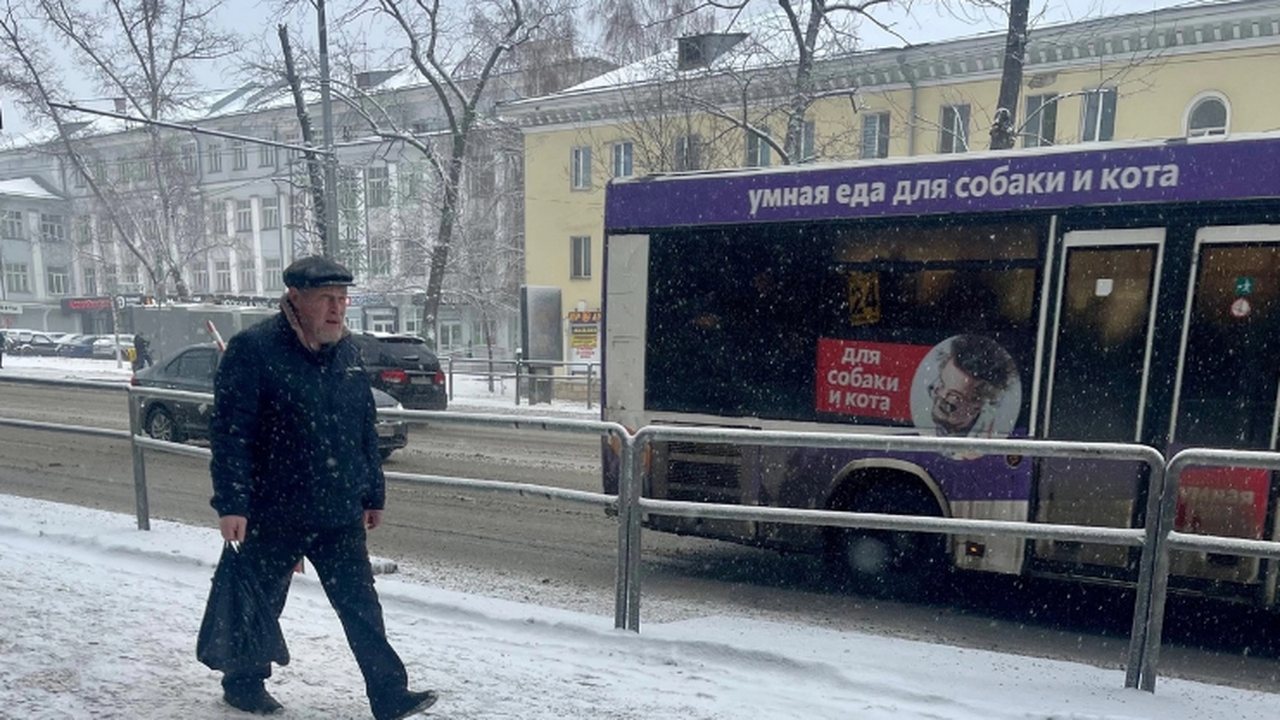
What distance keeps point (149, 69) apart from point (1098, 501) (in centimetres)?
3659

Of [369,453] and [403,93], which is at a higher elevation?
[403,93]

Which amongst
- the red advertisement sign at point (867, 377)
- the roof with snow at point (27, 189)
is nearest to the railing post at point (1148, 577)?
the red advertisement sign at point (867, 377)

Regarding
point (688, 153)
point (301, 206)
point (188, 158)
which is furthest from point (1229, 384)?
point (188, 158)

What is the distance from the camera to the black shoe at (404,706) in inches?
124

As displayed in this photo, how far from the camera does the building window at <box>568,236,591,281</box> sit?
106 feet

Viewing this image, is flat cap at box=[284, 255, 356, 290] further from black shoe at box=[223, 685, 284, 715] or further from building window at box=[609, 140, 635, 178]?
building window at box=[609, 140, 635, 178]

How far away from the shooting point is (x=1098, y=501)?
196 inches

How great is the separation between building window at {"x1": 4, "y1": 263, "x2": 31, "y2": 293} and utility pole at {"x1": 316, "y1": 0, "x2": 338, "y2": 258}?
5585 cm

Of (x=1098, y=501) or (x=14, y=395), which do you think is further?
(x=14, y=395)

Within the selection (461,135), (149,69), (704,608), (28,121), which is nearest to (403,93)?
(149,69)

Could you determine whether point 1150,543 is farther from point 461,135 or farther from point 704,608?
point 461,135

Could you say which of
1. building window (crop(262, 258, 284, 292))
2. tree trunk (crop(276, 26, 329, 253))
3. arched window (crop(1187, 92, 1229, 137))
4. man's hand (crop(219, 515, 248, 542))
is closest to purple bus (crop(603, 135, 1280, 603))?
man's hand (crop(219, 515, 248, 542))

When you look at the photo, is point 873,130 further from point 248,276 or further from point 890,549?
point 248,276

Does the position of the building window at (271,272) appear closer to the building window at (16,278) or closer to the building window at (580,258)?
the building window at (16,278)
